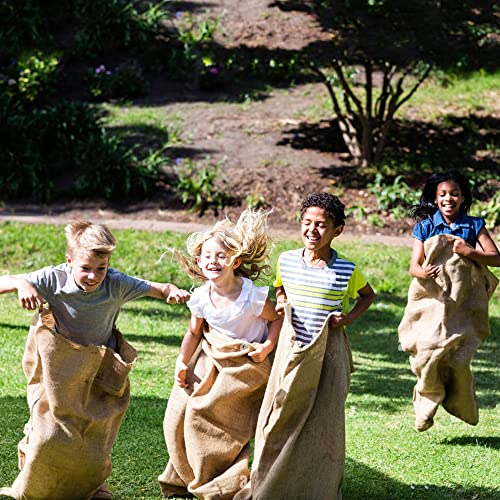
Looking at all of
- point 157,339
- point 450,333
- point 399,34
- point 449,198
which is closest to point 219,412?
point 450,333

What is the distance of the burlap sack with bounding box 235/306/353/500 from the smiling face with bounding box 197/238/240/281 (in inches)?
19.3

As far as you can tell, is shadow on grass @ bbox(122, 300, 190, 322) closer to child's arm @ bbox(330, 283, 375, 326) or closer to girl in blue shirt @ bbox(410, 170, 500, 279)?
girl in blue shirt @ bbox(410, 170, 500, 279)

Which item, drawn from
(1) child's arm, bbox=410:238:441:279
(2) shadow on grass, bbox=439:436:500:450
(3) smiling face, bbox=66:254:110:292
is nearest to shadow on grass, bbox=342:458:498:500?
(2) shadow on grass, bbox=439:436:500:450

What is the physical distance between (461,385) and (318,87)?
38.9ft

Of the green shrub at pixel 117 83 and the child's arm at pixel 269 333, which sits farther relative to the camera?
the green shrub at pixel 117 83

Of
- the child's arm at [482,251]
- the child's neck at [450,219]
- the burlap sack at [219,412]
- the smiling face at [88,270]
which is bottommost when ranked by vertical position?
the burlap sack at [219,412]

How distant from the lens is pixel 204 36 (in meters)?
17.9

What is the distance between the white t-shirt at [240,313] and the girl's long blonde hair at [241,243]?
0.15 m

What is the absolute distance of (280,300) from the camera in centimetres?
497

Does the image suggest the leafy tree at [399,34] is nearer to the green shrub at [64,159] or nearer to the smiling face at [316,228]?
the green shrub at [64,159]

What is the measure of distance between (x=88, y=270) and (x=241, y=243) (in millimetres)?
Answer: 781

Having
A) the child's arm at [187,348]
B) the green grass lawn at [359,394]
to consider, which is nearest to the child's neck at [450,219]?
the green grass lawn at [359,394]

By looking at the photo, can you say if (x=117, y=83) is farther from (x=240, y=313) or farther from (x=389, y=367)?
(x=240, y=313)

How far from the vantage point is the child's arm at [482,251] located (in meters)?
6.04
